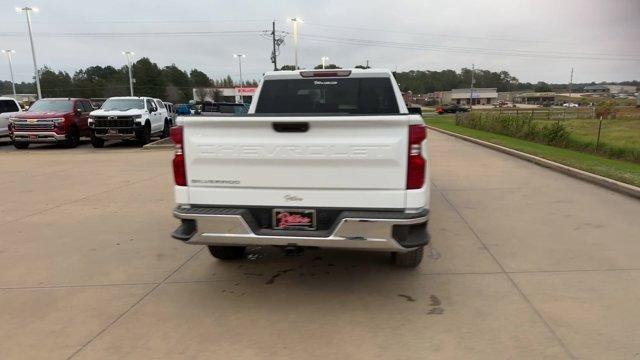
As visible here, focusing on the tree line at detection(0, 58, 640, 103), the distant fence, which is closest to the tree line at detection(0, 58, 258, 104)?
the tree line at detection(0, 58, 640, 103)

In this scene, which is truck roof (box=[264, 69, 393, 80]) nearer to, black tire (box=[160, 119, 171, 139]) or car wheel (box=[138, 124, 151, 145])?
car wheel (box=[138, 124, 151, 145])

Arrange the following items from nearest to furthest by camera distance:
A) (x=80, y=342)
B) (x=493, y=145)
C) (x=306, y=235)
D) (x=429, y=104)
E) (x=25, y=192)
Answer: (x=80, y=342) → (x=306, y=235) → (x=25, y=192) → (x=493, y=145) → (x=429, y=104)

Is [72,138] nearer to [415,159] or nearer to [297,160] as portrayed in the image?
[297,160]

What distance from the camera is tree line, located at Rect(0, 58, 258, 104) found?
107m

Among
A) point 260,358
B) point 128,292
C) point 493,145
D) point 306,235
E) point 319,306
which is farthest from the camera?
point 493,145

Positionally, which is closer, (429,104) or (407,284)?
(407,284)

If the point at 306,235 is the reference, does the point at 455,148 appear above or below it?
below

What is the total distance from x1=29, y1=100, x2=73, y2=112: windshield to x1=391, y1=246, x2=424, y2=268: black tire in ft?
57.4

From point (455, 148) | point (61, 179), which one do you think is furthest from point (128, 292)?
point (455, 148)

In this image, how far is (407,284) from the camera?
456 cm

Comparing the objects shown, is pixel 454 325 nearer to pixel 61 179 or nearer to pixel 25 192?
pixel 25 192

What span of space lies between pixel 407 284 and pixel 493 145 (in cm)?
1259

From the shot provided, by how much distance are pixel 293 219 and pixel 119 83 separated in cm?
12328

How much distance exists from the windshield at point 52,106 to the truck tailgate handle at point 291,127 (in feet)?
57.6
